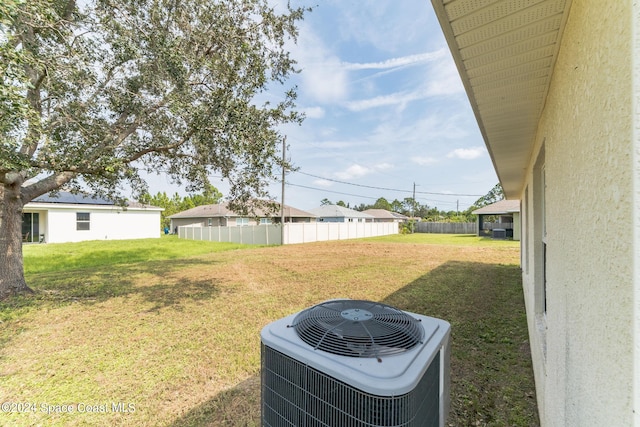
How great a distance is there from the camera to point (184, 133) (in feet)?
20.7

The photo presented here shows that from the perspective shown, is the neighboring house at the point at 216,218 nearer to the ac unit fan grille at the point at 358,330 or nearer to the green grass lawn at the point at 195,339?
the green grass lawn at the point at 195,339

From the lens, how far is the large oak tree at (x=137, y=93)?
4570mm

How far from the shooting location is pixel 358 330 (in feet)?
4.87

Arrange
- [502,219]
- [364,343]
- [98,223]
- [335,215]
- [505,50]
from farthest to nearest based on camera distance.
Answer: [335,215] < [502,219] < [98,223] < [505,50] < [364,343]

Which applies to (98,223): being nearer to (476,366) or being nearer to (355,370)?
(476,366)

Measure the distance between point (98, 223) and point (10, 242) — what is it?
16388 mm

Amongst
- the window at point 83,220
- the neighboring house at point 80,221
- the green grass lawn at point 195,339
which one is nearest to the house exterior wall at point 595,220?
the green grass lawn at point 195,339

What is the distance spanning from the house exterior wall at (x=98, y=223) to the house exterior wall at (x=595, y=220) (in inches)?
735

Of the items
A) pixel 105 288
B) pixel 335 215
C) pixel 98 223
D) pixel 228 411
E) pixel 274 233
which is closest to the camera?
pixel 228 411

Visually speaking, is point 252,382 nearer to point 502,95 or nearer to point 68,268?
point 502,95

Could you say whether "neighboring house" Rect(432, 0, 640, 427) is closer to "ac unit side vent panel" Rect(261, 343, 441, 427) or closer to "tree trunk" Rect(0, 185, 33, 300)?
"ac unit side vent panel" Rect(261, 343, 441, 427)

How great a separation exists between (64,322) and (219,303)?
2.46 metres

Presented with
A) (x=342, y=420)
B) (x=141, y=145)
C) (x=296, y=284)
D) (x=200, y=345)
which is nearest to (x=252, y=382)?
(x=200, y=345)

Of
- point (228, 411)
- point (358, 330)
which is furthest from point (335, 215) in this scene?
point (358, 330)
